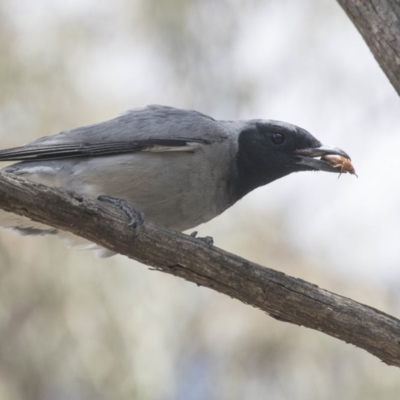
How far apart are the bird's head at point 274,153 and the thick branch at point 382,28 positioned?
3.54ft


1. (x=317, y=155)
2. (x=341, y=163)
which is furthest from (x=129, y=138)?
(x=341, y=163)

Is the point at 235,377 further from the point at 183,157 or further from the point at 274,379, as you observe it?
the point at 183,157

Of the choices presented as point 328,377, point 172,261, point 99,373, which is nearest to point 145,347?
point 99,373

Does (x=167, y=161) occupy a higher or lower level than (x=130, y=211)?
higher

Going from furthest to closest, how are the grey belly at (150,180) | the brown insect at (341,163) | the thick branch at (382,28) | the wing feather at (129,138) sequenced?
the brown insect at (341,163)
the wing feather at (129,138)
the grey belly at (150,180)
the thick branch at (382,28)

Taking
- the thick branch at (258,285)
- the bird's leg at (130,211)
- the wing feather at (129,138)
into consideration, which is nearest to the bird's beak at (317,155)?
the wing feather at (129,138)

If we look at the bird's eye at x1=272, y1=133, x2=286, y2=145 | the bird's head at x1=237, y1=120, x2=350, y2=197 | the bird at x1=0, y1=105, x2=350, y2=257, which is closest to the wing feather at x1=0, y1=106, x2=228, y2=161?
the bird at x1=0, y1=105, x2=350, y2=257

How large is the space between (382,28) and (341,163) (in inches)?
47.0

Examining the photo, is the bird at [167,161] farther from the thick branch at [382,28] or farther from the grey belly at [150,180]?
the thick branch at [382,28]

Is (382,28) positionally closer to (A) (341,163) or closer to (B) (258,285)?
(A) (341,163)

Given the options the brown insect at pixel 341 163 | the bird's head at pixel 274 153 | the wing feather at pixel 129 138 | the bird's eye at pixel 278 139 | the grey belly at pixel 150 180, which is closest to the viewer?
the grey belly at pixel 150 180

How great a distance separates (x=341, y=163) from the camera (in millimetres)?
5773

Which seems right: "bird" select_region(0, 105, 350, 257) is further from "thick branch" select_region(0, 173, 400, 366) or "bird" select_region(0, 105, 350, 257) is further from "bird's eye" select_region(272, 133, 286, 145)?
"thick branch" select_region(0, 173, 400, 366)

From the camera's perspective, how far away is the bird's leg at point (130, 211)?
4574 mm
